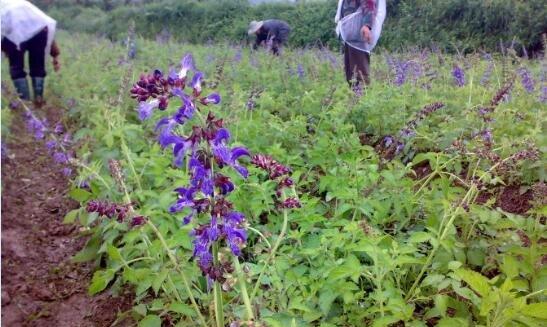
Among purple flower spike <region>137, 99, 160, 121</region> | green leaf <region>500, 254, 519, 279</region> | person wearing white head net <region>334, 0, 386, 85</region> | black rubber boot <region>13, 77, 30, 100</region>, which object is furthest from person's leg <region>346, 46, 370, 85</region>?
black rubber boot <region>13, 77, 30, 100</region>

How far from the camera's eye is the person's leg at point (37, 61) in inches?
343

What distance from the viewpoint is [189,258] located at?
2.41m

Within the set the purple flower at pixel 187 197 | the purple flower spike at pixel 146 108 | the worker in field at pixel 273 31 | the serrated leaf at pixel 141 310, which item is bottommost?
the worker in field at pixel 273 31

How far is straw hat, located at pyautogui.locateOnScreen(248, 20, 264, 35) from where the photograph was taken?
783 cm

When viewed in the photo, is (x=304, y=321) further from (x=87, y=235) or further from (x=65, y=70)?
(x=65, y=70)

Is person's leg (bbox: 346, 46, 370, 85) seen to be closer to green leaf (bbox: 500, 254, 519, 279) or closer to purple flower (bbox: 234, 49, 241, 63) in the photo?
purple flower (bbox: 234, 49, 241, 63)

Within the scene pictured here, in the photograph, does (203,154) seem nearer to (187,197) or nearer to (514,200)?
(187,197)

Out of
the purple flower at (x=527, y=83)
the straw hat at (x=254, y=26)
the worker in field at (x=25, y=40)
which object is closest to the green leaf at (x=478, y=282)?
the purple flower at (x=527, y=83)

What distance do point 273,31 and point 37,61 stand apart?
12.6 feet

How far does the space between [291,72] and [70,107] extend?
265cm

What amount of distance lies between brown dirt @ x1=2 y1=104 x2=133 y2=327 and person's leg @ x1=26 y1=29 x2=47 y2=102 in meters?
3.59

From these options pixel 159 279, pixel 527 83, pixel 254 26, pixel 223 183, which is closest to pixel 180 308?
pixel 159 279

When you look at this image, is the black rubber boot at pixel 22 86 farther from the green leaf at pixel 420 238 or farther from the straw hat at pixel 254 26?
the green leaf at pixel 420 238

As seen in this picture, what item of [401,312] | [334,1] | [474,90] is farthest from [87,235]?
[334,1]
